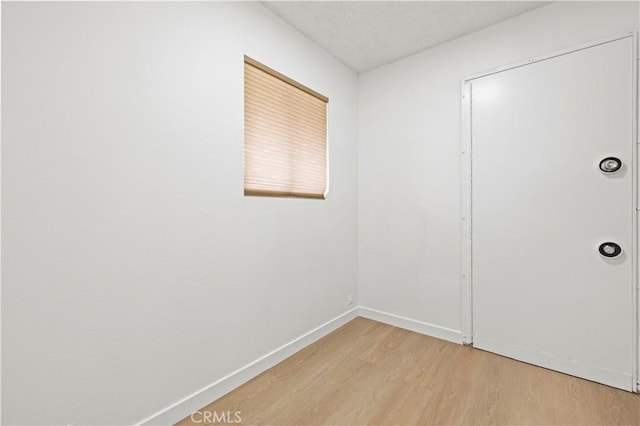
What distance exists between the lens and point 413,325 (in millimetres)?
2631

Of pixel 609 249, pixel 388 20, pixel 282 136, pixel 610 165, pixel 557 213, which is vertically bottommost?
pixel 609 249

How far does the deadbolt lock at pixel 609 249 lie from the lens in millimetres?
1725

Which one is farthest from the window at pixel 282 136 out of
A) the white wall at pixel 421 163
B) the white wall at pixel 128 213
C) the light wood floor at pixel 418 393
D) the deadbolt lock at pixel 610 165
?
the deadbolt lock at pixel 610 165

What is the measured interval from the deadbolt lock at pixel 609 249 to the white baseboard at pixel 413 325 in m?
1.17

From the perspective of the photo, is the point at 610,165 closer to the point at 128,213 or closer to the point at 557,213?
the point at 557,213

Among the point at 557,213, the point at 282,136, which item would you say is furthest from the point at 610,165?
the point at 282,136

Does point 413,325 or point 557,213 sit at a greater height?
point 557,213

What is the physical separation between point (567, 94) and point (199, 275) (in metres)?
2.74

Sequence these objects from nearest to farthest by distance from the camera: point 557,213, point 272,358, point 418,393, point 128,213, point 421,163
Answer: point 128,213 < point 418,393 < point 557,213 < point 272,358 < point 421,163

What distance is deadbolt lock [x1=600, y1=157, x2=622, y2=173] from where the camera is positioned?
1.72 m

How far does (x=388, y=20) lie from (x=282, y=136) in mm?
1246

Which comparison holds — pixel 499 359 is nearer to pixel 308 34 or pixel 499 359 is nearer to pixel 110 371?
pixel 110 371

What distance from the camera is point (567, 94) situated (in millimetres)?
1892

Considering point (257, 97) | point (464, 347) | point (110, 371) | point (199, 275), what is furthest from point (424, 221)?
point (110, 371)
